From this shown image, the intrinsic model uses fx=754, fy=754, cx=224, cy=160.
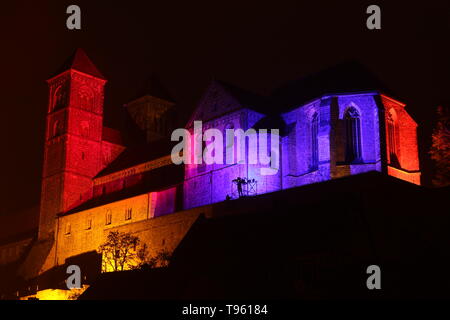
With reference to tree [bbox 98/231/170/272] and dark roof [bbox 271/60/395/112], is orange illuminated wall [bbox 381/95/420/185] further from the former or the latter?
tree [bbox 98/231/170/272]

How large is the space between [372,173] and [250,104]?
63.1 feet

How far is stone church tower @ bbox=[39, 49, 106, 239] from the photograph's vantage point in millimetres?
77812

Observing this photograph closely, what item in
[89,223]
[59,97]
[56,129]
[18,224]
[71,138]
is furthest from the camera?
[18,224]

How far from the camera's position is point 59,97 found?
82000 mm

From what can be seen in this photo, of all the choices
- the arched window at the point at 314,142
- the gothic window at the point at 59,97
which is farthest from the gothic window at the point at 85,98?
the arched window at the point at 314,142

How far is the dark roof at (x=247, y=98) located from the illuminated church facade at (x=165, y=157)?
0.41ft

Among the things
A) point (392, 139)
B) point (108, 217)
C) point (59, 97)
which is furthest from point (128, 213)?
point (392, 139)

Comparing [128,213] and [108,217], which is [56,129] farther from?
[128,213]

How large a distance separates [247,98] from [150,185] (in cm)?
1498

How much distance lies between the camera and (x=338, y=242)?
34.0 metres

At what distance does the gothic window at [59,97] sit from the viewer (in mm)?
81062

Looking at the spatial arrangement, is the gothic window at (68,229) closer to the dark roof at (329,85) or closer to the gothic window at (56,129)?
the gothic window at (56,129)

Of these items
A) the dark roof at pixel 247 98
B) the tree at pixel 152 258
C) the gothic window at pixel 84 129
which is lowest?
the tree at pixel 152 258
